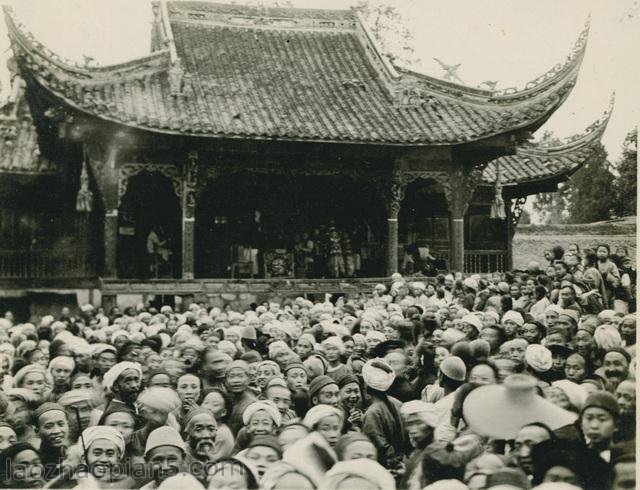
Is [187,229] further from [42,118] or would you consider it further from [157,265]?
[42,118]

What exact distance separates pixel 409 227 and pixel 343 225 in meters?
1.68

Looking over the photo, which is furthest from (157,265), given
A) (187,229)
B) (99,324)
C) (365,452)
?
(365,452)

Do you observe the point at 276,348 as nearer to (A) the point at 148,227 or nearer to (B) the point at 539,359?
(B) the point at 539,359

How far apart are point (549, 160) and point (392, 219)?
529 cm

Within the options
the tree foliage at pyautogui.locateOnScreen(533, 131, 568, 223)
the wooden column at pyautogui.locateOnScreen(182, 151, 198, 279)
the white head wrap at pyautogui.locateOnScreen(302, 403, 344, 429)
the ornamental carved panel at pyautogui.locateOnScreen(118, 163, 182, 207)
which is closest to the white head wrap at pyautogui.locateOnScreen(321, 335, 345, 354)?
the white head wrap at pyautogui.locateOnScreen(302, 403, 344, 429)

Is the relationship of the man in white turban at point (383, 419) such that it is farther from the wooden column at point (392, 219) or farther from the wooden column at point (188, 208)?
the wooden column at point (392, 219)

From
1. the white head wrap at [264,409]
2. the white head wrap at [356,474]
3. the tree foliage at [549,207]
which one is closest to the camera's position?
the white head wrap at [356,474]

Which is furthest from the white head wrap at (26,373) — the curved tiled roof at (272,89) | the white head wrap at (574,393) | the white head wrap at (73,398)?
the curved tiled roof at (272,89)

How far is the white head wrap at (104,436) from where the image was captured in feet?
17.7

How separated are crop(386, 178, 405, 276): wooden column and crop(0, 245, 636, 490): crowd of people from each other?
6.91 m

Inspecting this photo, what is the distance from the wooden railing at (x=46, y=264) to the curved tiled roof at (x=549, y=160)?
9523mm

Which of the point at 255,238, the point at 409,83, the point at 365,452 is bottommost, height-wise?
the point at 365,452

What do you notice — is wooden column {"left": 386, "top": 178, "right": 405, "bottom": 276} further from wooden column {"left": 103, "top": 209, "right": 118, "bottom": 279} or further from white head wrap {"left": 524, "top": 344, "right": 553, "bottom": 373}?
white head wrap {"left": 524, "top": 344, "right": 553, "bottom": 373}

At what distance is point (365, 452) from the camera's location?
467cm
